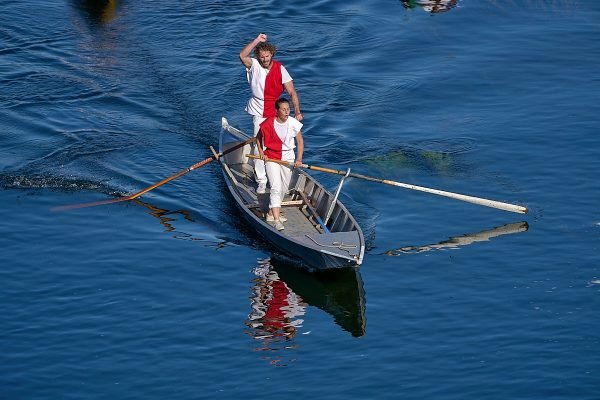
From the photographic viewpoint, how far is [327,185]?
73.3ft

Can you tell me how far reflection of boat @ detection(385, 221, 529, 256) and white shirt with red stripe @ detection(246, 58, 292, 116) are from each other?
3687 millimetres

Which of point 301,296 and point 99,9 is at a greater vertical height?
point 99,9

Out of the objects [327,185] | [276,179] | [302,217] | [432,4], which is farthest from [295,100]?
[432,4]

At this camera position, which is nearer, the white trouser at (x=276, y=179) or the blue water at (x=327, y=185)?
the blue water at (x=327, y=185)

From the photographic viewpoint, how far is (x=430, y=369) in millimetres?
15883

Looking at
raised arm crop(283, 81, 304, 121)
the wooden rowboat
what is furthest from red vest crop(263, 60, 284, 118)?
the wooden rowboat

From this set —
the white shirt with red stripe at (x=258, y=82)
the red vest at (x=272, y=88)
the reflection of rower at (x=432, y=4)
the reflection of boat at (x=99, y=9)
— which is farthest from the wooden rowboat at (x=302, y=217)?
the reflection of rower at (x=432, y=4)

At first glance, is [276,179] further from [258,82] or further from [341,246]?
[341,246]

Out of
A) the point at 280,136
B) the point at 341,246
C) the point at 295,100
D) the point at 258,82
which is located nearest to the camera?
the point at 341,246

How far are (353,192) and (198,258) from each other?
4.05 meters

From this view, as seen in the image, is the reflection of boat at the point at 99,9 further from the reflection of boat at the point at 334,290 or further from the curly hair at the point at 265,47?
the reflection of boat at the point at 334,290

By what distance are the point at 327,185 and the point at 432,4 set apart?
45.8 ft

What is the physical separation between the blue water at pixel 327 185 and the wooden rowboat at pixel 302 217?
482 mm

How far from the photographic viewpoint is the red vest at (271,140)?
756 inches
